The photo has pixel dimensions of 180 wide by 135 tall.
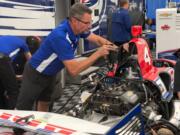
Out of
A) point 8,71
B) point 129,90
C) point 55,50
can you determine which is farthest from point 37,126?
point 8,71

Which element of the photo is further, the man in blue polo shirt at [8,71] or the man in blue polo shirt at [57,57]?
the man in blue polo shirt at [8,71]

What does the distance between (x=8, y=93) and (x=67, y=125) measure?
276 cm

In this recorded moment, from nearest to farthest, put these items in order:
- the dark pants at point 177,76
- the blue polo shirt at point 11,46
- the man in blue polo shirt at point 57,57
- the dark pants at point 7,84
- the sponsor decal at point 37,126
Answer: the sponsor decal at point 37,126, the man in blue polo shirt at point 57,57, the dark pants at point 177,76, the dark pants at point 7,84, the blue polo shirt at point 11,46

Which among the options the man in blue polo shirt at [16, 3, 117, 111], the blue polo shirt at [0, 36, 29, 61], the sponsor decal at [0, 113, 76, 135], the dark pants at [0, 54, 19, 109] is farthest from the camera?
the blue polo shirt at [0, 36, 29, 61]

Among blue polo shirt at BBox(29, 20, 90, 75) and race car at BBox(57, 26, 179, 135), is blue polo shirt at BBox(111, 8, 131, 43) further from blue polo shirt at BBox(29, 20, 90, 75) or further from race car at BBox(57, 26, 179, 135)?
blue polo shirt at BBox(29, 20, 90, 75)

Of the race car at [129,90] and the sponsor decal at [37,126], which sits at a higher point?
the sponsor decal at [37,126]

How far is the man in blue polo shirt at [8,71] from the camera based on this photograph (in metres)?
4.70

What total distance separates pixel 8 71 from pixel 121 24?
3970 millimetres

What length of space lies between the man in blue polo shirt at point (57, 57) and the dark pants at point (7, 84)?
1.29ft

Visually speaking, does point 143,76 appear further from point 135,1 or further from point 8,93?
point 135,1

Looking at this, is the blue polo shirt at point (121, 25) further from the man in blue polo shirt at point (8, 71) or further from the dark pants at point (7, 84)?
the dark pants at point (7, 84)

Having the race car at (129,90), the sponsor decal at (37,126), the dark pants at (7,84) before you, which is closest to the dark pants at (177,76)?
the race car at (129,90)

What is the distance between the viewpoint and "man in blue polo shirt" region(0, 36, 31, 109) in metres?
4.70

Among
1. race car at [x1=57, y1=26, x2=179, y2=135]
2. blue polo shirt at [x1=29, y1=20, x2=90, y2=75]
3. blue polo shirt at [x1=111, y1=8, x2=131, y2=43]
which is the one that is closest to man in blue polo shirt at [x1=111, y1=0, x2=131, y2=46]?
blue polo shirt at [x1=111, y1=8, x2=131, y2=43]
